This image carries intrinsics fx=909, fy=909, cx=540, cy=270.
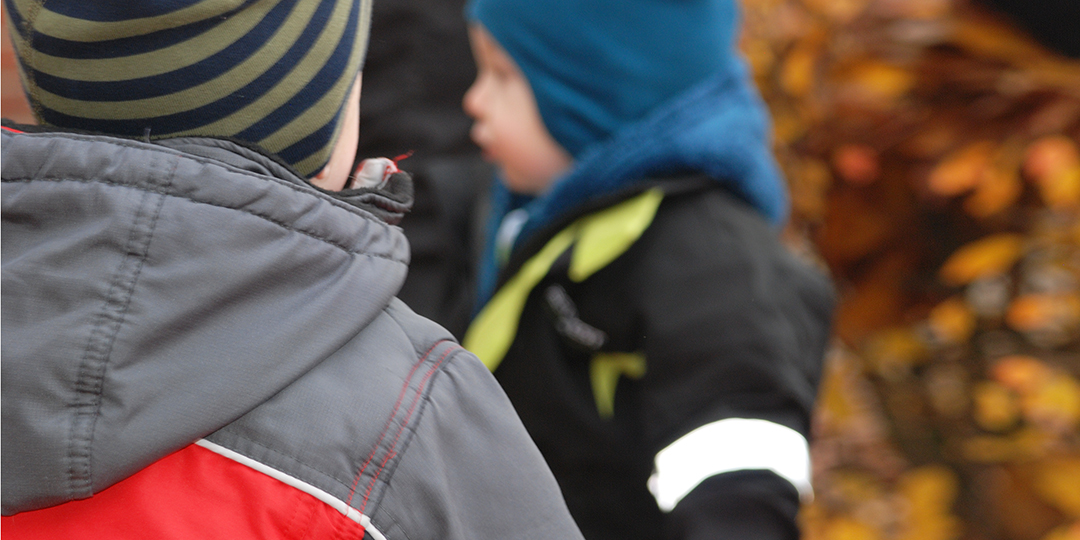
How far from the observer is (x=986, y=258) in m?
1.65

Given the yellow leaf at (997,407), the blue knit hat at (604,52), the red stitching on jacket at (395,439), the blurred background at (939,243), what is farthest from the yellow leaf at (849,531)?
the red stitching on jacket at (395,439)

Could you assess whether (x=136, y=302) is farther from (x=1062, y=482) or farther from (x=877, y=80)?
(x=1062, y=482)

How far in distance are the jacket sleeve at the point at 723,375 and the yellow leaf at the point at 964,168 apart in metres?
0.55

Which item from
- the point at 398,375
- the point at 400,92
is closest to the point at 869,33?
the point at 400,92

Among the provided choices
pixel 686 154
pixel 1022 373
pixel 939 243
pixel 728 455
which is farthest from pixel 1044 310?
pixel 728 455

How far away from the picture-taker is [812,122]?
75.2 inches

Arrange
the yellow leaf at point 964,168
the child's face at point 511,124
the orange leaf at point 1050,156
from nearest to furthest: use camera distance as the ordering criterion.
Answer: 1. the child's face at point 511,124
2. the orange leaf at point 1050,156
3. the yellow leaf at point 964,168

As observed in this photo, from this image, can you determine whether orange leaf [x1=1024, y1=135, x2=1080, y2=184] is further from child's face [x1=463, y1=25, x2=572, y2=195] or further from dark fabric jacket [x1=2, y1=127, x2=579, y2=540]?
dark fabric jacket [x1=2, y1=127, x2=579, y2=540]

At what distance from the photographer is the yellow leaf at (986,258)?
165 cm

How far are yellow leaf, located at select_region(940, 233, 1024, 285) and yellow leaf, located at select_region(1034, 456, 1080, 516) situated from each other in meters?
0.38

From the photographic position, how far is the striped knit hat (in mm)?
585

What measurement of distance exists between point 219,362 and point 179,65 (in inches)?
7.8

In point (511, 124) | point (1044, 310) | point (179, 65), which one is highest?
point (1044, 310)

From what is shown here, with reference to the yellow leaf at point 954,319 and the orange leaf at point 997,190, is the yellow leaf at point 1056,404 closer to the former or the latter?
the yellow leaf at point 954,319
